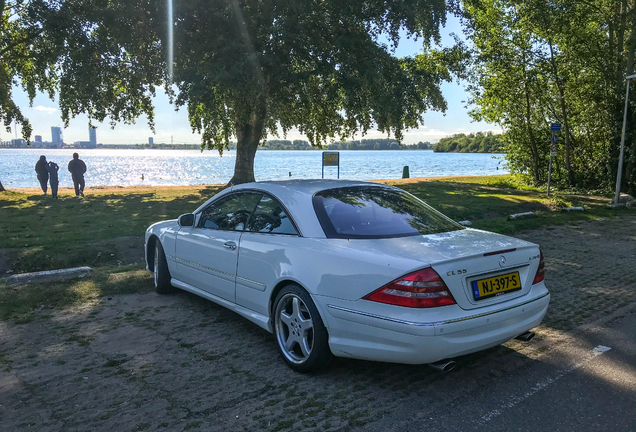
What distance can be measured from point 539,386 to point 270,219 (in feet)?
8.35

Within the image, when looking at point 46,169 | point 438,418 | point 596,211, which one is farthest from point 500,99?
point 438,418

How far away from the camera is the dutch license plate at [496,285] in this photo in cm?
354

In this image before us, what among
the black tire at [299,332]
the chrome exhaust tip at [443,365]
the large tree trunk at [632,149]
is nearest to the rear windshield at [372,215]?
the black tire at [299,332]

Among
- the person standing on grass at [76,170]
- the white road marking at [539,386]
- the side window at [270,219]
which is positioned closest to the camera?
the white road marking at [539,386]

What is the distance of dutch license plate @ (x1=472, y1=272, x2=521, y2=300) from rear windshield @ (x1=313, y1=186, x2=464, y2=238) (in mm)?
735

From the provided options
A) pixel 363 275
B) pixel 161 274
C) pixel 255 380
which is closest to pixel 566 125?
pixel 161 274

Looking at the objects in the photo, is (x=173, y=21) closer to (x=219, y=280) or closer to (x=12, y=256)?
(x=12, y=256)

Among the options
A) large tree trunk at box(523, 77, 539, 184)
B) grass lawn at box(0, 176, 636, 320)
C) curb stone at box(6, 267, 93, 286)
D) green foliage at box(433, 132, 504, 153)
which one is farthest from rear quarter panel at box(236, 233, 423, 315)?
green foliage at box(433, 132, 504, 153)

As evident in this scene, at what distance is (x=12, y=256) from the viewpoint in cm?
832

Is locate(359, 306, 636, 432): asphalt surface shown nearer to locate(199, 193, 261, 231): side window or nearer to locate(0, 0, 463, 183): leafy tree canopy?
locate(199, 193, 261, 231): side window

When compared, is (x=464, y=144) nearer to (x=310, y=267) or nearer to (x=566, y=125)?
(x=566, y=125)

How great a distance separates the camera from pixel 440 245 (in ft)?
12.4

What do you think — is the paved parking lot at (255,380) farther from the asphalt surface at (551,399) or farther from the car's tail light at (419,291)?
the car's tail light at (419,291)

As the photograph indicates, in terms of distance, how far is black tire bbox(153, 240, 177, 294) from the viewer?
607 centimetres
